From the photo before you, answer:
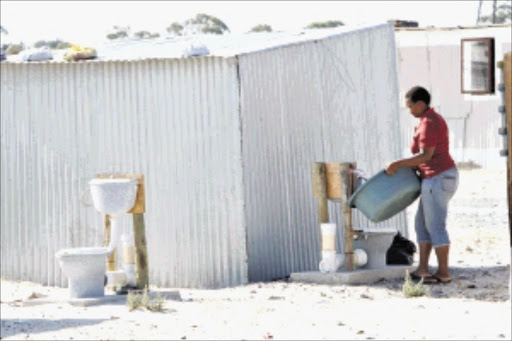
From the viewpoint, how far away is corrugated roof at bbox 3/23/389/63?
13.5 meters

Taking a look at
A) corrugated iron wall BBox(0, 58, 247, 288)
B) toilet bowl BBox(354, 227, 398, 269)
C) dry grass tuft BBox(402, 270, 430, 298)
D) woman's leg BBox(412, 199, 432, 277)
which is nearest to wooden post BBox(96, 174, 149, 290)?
corrugated iron wall BBox(0, 58, 247, 288)

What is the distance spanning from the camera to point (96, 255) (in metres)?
12.1

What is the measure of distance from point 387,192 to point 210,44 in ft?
12.7

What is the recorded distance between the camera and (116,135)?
44.9ft

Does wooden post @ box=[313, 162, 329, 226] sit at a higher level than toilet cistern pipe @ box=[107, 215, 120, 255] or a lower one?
higher

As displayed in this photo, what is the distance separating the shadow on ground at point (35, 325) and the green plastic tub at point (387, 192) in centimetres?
297

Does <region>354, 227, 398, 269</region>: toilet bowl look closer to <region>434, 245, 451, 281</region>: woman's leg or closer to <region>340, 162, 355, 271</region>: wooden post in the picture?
<region>340, 162, 355, 271</region>: wooden post

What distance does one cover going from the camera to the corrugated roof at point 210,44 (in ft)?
44.4

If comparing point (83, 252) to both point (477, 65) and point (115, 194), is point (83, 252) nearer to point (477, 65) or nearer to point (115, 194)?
point (115, 194)

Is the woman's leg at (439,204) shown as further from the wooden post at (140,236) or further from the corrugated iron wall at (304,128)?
the wooden post at (140,236)

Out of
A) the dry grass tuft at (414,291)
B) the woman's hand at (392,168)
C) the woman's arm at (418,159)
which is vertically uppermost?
the woman's arm at (418,159)

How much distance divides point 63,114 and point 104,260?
2.43m

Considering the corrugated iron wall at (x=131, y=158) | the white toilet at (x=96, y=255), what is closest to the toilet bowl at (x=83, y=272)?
the white toilet at (x=96, y=255)

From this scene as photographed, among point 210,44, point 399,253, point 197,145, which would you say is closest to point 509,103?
point 399,253
